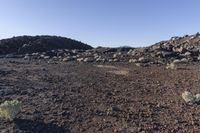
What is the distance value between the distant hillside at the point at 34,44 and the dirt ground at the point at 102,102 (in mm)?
33111

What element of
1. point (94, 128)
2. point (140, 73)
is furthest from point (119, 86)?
point (94, 128)

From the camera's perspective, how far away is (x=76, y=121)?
55.2 feet

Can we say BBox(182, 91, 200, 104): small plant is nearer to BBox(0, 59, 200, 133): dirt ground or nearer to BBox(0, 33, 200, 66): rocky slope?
BBox(0, 59, 200, 133): dirt ground

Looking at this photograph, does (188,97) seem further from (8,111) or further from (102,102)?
(8,111)

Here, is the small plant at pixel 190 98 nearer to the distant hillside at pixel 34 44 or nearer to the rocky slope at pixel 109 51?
the rocky slope at pixel 109 51

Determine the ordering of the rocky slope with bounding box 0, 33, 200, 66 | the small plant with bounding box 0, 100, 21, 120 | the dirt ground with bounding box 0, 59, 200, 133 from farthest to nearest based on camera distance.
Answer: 1. the rocky slope with bounding box 0, 33, 200, 66
2. the small plant with bounding box 0, 100, 21, 120
3. the dirt ground with bounding box 0, 59, 200, 133

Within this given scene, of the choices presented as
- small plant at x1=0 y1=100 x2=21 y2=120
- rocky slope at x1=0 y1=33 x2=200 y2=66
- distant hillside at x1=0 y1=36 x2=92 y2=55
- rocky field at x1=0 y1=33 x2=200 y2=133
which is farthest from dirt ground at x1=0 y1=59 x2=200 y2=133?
distant hillside at x1=0 y1=36 x2=92 y2=55

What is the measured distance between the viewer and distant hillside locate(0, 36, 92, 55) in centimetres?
6091

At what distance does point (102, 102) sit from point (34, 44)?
44.5 meters

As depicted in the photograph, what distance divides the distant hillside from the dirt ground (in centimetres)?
3311

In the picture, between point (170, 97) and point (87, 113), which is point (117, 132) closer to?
point (87, 113)

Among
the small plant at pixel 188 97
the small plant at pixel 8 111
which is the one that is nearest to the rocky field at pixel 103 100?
the small plant at pixel 8 111

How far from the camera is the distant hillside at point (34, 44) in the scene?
6091 centimetres

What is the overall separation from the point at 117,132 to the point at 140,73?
13829 mm
